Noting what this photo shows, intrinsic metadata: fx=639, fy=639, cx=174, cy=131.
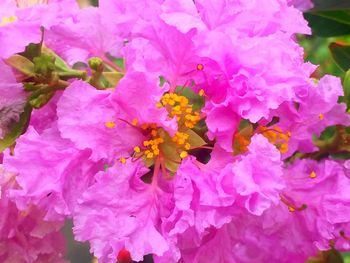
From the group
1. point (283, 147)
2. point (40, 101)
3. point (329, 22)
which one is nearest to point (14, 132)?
point (40, 101)

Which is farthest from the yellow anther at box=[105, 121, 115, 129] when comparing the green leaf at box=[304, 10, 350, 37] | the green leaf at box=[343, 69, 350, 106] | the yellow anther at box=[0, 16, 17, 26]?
the green leaf at box=[304, 10, 350, 37]

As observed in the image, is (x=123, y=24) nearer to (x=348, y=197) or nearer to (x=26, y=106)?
(x=26, y=106)

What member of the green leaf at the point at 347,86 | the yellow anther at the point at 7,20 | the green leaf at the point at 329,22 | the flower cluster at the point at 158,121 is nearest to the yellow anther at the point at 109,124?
the flower cluster at the point at 158,121

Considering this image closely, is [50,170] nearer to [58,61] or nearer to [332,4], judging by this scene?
[58,61]

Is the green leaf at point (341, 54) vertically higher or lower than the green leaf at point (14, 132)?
lower

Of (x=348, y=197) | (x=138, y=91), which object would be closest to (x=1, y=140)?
(x=138, y=91)

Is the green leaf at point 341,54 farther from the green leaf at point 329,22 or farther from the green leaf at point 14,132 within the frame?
the green leaf at point 14,132
